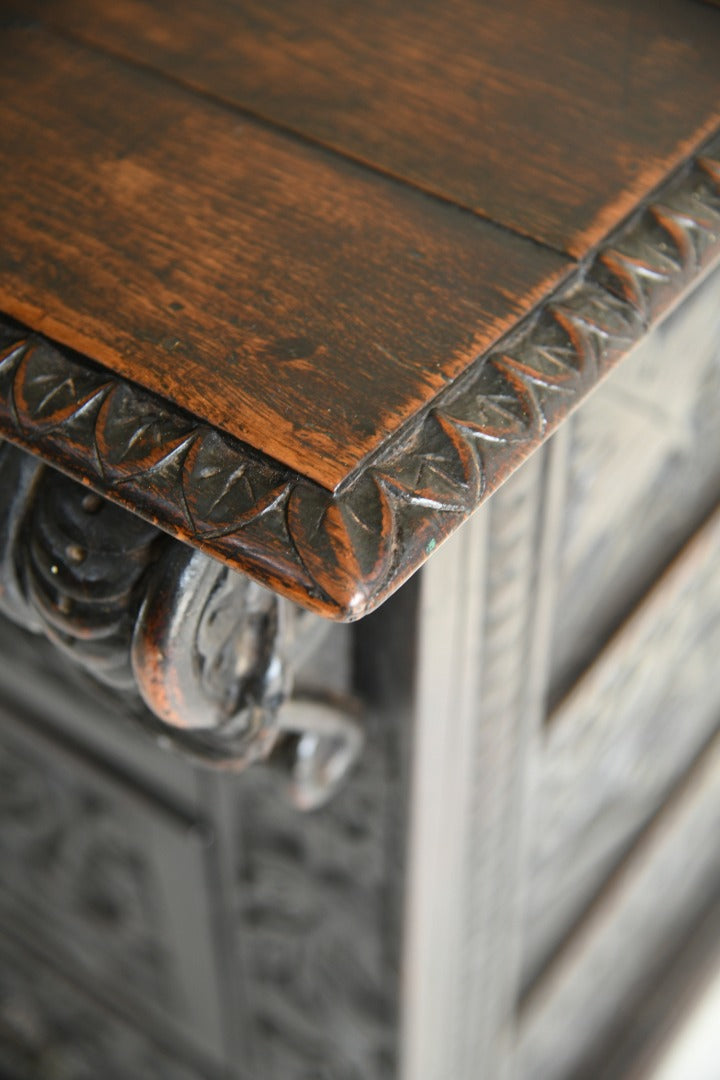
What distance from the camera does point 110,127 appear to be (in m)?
0.49

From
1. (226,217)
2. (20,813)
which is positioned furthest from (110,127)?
(20,813)

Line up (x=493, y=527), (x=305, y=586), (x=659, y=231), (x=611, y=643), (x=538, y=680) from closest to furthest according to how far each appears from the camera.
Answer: (x=305, y=586), (x=659, y=231), (x=493, y=527), (x=538, y=680), (x=611, y=643)

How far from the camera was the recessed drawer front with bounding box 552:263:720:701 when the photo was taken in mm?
658

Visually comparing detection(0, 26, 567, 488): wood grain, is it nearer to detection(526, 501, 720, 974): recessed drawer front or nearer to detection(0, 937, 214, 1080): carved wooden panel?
detection(526, 501, 720, 974): recessed drawer front

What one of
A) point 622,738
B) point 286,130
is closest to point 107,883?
point 622,738

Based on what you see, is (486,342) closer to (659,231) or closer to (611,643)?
(659,231)

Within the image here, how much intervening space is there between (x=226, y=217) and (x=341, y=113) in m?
0.09

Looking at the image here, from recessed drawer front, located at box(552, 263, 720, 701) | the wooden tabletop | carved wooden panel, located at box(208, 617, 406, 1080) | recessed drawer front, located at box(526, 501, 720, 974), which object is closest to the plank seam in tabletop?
the wooden tabletop

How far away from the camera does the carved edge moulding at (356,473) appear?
14.5 inches

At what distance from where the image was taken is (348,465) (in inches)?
14.8

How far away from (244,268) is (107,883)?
26.1 inches

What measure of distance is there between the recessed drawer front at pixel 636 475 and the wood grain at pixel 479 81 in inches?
4.7

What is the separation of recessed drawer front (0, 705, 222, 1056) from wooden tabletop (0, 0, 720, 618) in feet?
1.54

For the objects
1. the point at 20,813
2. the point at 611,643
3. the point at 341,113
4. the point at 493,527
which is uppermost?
the point at 341,113
